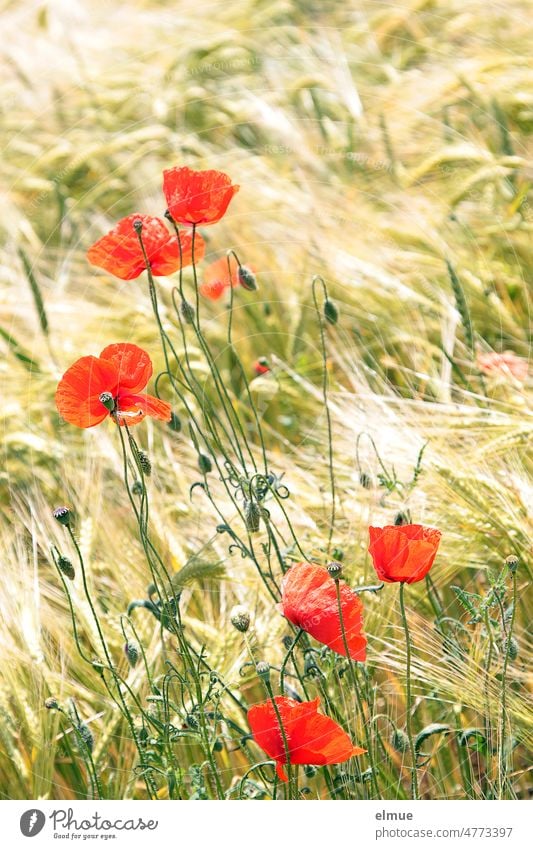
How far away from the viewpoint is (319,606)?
58cm

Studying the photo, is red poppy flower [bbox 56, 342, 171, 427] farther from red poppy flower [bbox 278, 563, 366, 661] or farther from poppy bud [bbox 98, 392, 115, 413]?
red poppy flower [bbox 278, 563, 366, 661]

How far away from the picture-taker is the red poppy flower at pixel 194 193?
A: 2.01 feet

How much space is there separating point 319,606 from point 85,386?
0.62 ft

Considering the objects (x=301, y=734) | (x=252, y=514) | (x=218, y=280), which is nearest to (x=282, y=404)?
(x=218, y=280)

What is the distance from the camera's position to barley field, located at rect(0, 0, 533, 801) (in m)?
0.68

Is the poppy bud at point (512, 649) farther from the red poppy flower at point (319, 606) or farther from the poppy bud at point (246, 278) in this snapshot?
the poppy bud at point (246, 278)

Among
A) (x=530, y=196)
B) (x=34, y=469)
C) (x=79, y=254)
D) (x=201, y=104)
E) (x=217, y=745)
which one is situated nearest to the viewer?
(x=217, y=745)

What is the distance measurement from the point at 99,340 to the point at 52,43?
874 mm

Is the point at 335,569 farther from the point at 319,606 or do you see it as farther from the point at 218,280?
the point at 218,280

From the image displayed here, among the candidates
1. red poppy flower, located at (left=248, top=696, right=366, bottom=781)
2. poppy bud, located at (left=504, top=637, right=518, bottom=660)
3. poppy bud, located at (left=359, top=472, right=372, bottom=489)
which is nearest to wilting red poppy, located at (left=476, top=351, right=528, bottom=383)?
poppy bud, located at (left=359, top=472, right=372, bottom=489)

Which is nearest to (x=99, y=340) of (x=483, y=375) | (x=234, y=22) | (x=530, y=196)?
(x=483, y=375)
